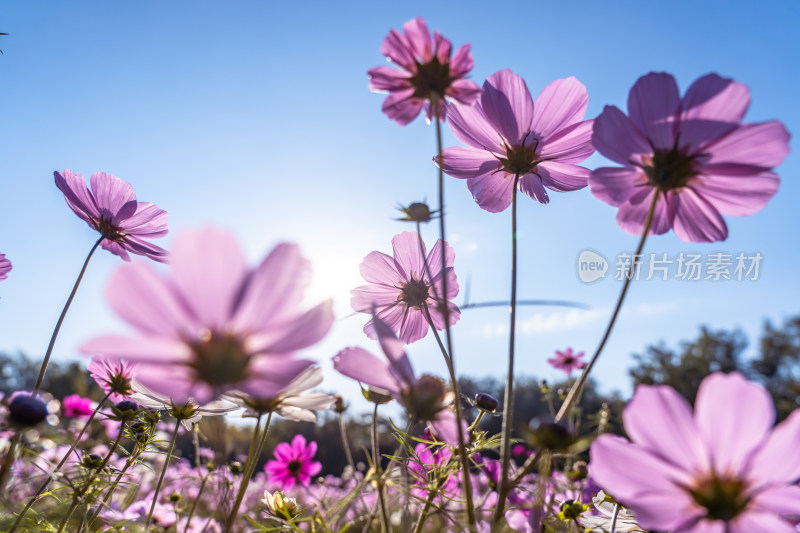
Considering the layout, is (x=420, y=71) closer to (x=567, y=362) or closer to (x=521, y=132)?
(x=521, y=132)

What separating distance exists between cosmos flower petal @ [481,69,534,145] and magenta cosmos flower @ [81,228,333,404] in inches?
15.7

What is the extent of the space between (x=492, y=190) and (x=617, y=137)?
0.76 feet

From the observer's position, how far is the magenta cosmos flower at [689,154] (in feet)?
1.59

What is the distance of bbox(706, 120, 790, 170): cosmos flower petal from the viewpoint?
0.47m

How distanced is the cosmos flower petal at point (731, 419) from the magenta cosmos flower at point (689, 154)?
23 centimetres

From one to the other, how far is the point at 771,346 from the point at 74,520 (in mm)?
24638

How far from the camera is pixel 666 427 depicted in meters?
0.37

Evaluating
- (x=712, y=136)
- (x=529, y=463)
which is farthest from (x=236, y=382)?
(x=712, y=136)

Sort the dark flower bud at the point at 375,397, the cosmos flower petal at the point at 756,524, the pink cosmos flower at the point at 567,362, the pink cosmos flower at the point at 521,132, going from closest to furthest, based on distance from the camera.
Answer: the cosmos flower petal at the point at 756,524 < the dark flower bud at the point at 375,397 < the pink cosmos flower at the point at 521,132 < the pink cosmos flower at the point at 567,362

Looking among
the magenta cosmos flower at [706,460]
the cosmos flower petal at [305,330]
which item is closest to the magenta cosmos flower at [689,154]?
the magenta cosmos flower at [706,460]

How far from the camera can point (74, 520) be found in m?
0.81

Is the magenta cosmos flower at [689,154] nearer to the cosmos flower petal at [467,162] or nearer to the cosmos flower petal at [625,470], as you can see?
the cosmos flower petal at [467,162]

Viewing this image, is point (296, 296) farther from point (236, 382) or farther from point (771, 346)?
point (771, 346)

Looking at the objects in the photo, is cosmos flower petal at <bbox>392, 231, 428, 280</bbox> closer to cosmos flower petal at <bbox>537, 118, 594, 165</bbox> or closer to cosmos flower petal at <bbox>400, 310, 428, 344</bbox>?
cosmos flower petal at <bbox>400, 310, 428, 344</bbox>
